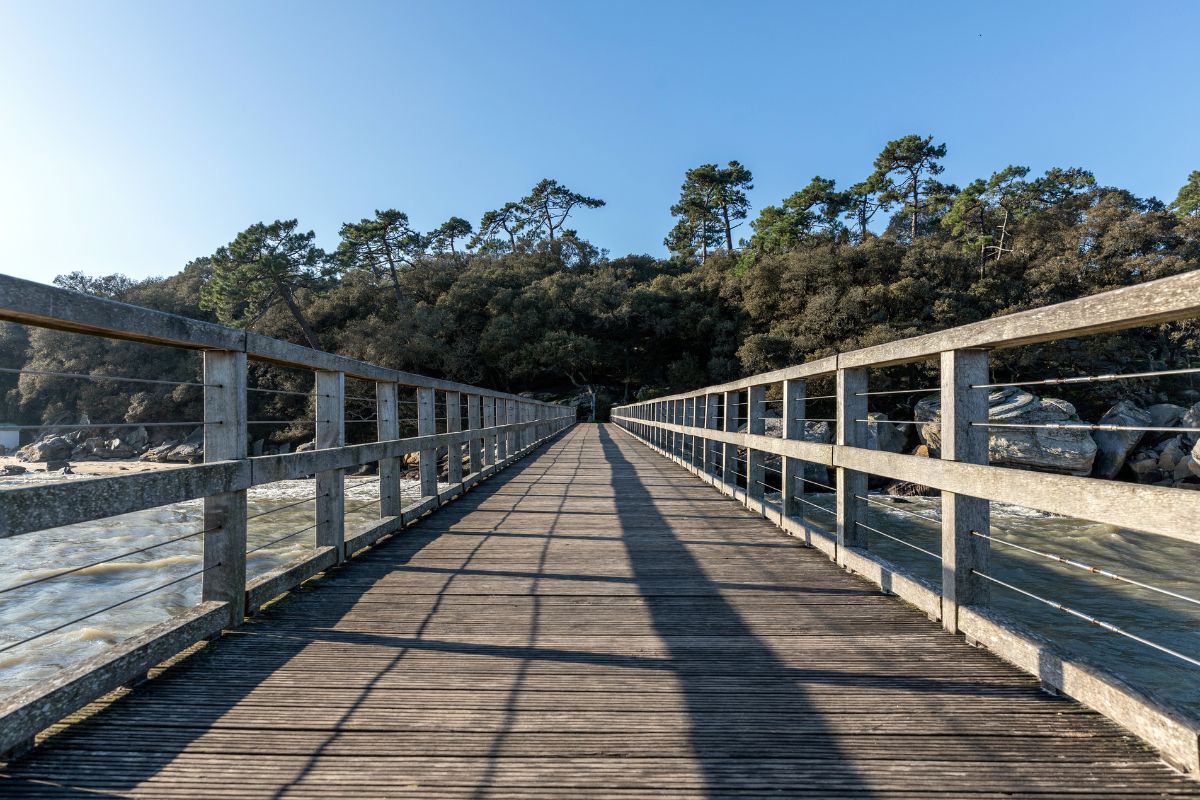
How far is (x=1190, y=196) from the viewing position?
3588 cm

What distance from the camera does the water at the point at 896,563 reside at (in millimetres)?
5641

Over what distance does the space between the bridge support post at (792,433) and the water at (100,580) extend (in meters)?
3.00

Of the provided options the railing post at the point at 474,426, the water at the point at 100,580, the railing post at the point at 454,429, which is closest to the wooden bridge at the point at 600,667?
the water at the point at 100,580

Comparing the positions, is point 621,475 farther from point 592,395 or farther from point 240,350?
point 592,395

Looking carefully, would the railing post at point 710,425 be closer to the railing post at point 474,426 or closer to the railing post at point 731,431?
the railing post at point 731,431

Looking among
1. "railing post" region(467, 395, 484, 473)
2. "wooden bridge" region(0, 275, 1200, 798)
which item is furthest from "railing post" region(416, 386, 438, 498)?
"wooden bridge" region(0, 275, 1200, 798)

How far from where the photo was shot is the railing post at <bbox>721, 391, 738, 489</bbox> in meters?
6.37

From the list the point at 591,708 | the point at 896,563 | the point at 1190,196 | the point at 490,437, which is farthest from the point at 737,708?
the point at 1190,196

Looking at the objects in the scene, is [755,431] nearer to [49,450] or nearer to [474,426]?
[474,426]

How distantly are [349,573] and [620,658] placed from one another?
6.03ft

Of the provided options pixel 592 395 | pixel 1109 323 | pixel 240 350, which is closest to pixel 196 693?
pixel 240 350

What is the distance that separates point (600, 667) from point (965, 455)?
5.10 feet

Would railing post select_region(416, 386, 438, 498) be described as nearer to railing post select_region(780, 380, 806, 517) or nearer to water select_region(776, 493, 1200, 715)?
railing post select_region(780, 380, 806, 517)

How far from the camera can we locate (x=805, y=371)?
3.94 meters
